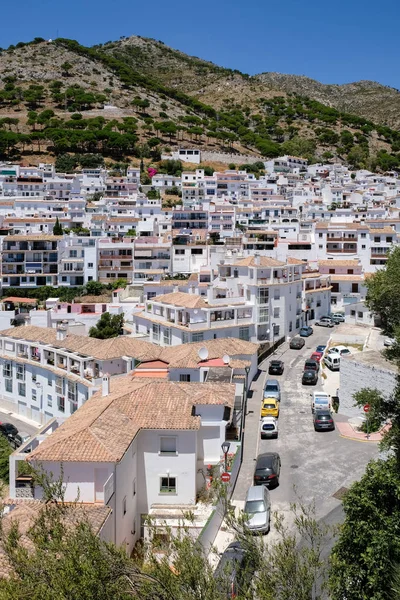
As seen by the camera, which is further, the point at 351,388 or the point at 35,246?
the point at 35,246

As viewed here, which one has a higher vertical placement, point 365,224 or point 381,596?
point 365,224

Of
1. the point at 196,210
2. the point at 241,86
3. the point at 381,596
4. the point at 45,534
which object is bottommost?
the point at 381,596

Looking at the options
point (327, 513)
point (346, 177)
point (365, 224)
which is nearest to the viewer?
point (327, 513)

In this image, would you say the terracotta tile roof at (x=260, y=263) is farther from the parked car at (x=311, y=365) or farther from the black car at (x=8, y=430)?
the black car at (x=8, y=430)

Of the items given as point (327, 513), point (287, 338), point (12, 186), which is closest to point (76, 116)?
point (12, 186)

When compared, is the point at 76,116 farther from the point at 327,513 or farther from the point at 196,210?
the point at 327,513

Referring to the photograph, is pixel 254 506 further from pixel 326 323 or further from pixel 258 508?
pixel 326 323

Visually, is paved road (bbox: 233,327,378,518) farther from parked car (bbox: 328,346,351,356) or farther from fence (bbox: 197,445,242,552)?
parked car (bbox: 328,346,351,356)

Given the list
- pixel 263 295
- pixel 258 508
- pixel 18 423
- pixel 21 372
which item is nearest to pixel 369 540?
pixel 258 508
